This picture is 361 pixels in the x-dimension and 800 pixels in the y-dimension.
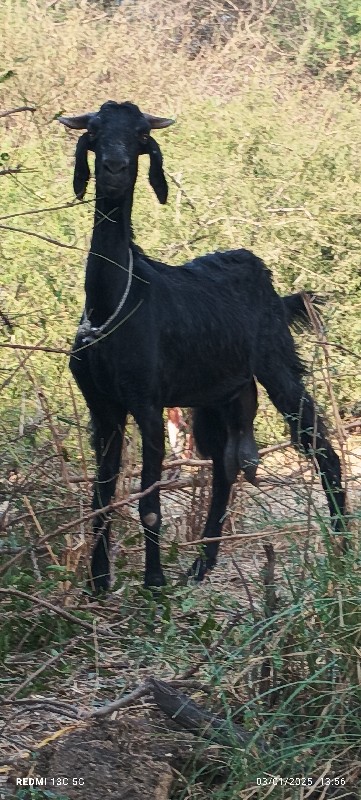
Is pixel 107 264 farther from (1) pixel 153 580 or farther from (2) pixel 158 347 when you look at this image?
(1) pixel 153 580

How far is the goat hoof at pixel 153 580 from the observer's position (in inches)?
224

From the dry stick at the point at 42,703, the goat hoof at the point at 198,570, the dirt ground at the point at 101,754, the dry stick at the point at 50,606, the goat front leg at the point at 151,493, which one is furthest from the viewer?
the goat hoof at the point at 198,570

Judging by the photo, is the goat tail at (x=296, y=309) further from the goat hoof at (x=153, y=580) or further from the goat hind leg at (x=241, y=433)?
the goat hoof at (x=153, y=580)

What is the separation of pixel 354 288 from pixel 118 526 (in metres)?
5.30

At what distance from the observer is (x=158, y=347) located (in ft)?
19.3

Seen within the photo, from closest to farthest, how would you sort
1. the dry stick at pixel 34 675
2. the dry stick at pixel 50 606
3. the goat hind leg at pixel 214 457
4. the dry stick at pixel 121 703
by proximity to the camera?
the dry stick at pixel 121 703
the dry stick at pixel 34 675
the dry stick at pixel 50 606
the goat hind leg at pixel 214 457

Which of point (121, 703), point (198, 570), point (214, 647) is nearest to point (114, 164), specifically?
point (198, 570)

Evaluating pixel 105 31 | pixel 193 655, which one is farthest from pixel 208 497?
pixel 105 31

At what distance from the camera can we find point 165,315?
237 inches

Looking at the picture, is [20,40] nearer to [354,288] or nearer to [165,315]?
[354,288]

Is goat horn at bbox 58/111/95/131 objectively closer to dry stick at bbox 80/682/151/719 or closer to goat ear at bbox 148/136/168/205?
goat ear at bbox 148/136/168/205

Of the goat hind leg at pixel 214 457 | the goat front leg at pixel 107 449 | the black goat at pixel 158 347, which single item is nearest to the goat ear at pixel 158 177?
the black goat at pixel 158 347

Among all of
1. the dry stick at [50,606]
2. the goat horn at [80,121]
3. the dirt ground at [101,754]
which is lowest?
the dirt ground at [101,754]

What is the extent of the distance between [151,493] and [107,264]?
1.10m
